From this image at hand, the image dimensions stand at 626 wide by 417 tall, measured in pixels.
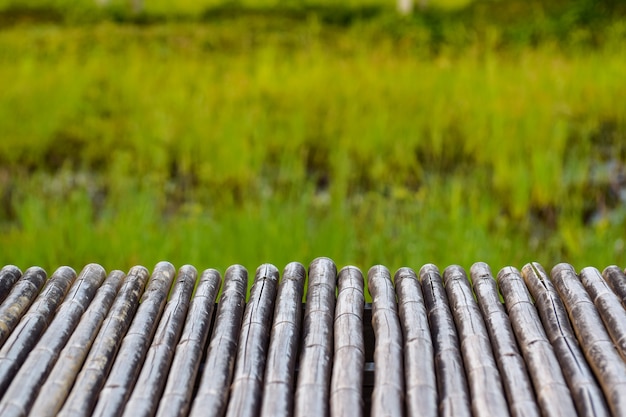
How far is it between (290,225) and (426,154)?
61.7 inches

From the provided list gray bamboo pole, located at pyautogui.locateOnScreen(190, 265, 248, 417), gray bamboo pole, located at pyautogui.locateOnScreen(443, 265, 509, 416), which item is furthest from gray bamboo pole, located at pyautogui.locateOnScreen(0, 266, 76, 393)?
gray bamboo pole, located at pyautogui.locateOnScreen(443, 265, 509, 416)

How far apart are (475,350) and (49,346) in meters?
0.84

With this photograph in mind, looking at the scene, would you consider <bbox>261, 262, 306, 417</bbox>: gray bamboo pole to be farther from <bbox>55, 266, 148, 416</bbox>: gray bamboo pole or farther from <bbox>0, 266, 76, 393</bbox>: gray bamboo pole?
<bbox>0, 266, 76, 393</bbox>: gray bamboo pole

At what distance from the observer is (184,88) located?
5332 millimetres

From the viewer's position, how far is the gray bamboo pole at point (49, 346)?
1399mm

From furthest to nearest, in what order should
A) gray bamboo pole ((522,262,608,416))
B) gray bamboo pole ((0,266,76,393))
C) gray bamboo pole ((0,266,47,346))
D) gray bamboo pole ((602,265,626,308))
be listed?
1. gray bamboo pole ((602,265,626,308))
2. gray bamboo pole ((0,266,47,346))
3. gray bamboo pole ((0,266,76,393))
4. gray bamboo pole ((522,262,608,416))

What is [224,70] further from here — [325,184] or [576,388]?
[576,388]

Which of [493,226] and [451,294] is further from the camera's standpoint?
[493,226]

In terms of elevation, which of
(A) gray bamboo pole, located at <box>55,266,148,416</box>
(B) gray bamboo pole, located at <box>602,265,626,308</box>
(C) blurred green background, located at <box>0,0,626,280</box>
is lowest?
(A) gray bamboo pole, located at <box>55,266,148,416</box>

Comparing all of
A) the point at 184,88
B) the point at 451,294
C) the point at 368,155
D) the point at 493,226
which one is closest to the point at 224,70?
the point at 184,88

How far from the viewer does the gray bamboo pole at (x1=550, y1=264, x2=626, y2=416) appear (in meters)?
1.38

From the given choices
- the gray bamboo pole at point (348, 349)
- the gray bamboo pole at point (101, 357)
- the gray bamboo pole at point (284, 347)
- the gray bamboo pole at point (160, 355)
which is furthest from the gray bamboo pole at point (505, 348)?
the gray bamboo pole at point (101, 357)

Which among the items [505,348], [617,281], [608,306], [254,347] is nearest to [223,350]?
[254,347]

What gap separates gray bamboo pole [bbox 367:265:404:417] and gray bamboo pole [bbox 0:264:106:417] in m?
0.62
